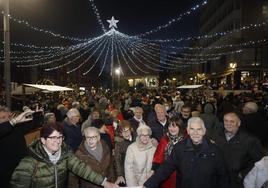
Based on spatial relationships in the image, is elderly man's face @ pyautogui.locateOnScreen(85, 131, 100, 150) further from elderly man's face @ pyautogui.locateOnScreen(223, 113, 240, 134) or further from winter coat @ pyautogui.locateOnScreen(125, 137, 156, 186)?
elderly man's face @ pyautogui.locateOnScreen(223, 113, 240, 134)

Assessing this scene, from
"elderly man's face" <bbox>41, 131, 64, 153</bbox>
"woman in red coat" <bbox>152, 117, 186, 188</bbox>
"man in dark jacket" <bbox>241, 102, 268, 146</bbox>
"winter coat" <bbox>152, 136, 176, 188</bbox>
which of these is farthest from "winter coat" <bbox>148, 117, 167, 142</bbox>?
"elderly man's face" <bbox>41, 131, 64, 153</bbox>

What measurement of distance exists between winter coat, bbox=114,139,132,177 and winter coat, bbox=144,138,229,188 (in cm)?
146

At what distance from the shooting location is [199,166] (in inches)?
174

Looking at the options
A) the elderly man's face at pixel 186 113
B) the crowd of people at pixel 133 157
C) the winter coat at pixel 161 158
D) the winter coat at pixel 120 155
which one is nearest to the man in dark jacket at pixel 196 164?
the crowd of people at pixel 133 157

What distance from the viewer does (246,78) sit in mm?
44875

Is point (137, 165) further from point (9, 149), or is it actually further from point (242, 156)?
point (9, 149)

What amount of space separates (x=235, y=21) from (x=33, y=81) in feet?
119

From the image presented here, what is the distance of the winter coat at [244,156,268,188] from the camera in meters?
4.44

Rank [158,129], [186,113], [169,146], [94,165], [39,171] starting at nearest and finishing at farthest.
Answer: [39,171] → [94,165] → [169,146] → [158,129] → [186,113]

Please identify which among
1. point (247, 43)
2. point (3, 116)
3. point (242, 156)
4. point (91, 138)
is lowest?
point (242, 156)

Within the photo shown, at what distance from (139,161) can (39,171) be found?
2351 millimetres

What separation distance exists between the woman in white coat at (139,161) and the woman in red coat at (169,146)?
0.54ft

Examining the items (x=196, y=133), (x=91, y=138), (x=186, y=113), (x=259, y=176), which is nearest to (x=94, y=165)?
(x=91, y=138)

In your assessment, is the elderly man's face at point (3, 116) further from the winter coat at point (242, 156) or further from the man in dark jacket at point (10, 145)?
the winter coat at point (242, 156)
